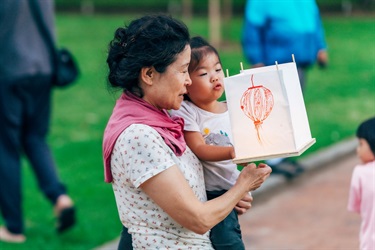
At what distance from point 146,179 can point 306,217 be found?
13.8ft

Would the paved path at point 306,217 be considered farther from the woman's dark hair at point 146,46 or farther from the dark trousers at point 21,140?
the woman's dark hair at point 146,46

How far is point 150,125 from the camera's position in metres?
2.74

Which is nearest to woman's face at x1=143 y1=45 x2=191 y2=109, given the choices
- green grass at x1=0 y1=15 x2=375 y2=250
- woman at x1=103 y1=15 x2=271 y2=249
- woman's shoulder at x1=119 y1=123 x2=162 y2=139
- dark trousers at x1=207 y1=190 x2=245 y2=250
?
woman at x1=103 y1=15 x2=271 y2=249

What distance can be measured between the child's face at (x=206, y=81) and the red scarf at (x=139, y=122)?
0.71ft

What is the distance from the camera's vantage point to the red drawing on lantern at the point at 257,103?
108 inches

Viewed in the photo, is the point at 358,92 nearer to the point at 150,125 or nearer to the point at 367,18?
the point at 150,125

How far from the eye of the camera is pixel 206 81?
120 inches

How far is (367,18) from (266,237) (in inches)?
677

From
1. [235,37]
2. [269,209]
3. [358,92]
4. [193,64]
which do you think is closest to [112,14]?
[235,37]

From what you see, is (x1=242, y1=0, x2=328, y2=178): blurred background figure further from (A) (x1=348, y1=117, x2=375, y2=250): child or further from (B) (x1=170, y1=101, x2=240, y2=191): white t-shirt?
(B) (x1=170, y1=101, x2=240, y2=191): white t-shirt

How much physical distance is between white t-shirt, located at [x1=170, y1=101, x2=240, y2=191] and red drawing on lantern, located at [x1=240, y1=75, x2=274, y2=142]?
28 centimetres

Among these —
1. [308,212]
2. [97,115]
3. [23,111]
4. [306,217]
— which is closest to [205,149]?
[23,111]

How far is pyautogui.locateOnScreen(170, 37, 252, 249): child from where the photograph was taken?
3.01 meters

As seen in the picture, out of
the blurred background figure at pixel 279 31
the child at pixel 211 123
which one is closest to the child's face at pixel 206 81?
the child at pixel 211 123
